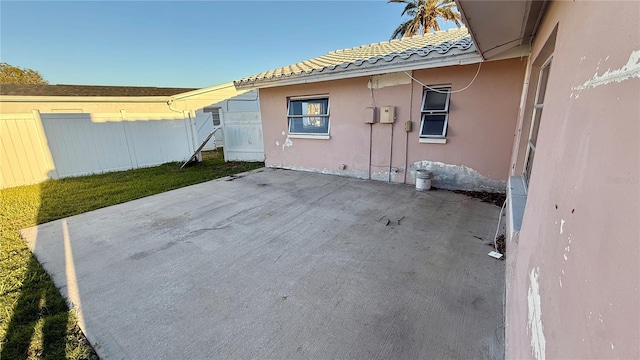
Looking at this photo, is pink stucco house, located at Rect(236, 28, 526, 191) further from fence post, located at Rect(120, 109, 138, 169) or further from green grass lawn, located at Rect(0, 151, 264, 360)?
fence post, located at Rect(120, 109, 138, 169)

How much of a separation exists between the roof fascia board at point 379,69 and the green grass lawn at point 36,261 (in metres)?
3.20

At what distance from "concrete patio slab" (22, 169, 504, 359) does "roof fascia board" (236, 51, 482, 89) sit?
2.60 metres

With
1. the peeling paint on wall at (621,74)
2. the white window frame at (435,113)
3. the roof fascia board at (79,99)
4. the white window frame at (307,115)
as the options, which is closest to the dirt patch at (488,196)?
the white window frame at (435,113)

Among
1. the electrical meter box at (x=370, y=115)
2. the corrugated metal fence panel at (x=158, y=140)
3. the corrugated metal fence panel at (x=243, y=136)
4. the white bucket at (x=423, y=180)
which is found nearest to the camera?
the white bucket at (x=423, y=180)

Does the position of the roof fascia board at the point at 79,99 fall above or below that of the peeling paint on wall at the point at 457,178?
above

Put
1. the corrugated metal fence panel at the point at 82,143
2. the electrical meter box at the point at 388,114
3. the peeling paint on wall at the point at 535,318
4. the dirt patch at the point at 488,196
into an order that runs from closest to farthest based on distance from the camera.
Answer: the peeling paint on wall at the point at 535,318 → the dirt patch at the point at 488,196 → the electrical meter box at the point at 388,114 → the corrugated metal fence panel at the point at 82,143

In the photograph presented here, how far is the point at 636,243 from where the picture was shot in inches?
20.0

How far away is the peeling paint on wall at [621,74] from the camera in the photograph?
→ 63cm

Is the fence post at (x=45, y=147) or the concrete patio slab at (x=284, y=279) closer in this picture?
the concrete patio slab at (x=284, y=279)

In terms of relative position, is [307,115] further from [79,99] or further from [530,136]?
[79,99]

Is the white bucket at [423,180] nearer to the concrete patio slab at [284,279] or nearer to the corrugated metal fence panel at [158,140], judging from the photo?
the concrete patio slab at [284,279]

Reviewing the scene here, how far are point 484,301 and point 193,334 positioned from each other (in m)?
2.55

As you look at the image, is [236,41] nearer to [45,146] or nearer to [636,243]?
[45,146]

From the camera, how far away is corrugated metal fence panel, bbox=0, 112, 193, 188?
22.2 feet
